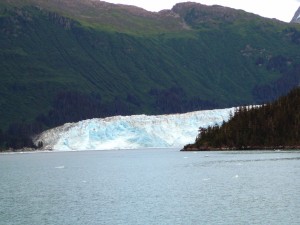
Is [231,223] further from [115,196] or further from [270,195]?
[115,196]

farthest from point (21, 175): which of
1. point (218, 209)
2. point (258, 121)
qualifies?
point (258, 121)

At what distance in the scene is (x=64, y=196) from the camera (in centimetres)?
6569

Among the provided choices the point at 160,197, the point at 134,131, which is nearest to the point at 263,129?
the point at 134,131

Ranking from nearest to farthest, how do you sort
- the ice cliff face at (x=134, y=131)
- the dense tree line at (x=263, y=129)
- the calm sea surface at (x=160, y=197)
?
the calm sea surface at (x=160, y=197), the dense tree line at (x=263, y=129), the ice cliff face at (x=134, y=131)

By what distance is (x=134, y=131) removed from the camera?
19050 cm

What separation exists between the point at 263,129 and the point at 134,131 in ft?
171

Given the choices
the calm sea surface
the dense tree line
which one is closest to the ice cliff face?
the dense tree line

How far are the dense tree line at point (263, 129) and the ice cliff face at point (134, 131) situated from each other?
3264cm

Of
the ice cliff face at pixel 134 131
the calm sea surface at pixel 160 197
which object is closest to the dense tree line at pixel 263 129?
the ice cliff face at pixel 134 131

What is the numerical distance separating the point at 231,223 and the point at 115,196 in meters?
20.6

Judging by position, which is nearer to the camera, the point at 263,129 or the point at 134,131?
the point at 263,129

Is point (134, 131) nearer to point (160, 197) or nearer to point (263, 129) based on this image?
point (263, 129)

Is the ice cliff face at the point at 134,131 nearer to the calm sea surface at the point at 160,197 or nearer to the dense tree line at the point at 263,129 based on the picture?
the dense tree line at the point at 263,129

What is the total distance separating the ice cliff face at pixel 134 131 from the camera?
189 metres
